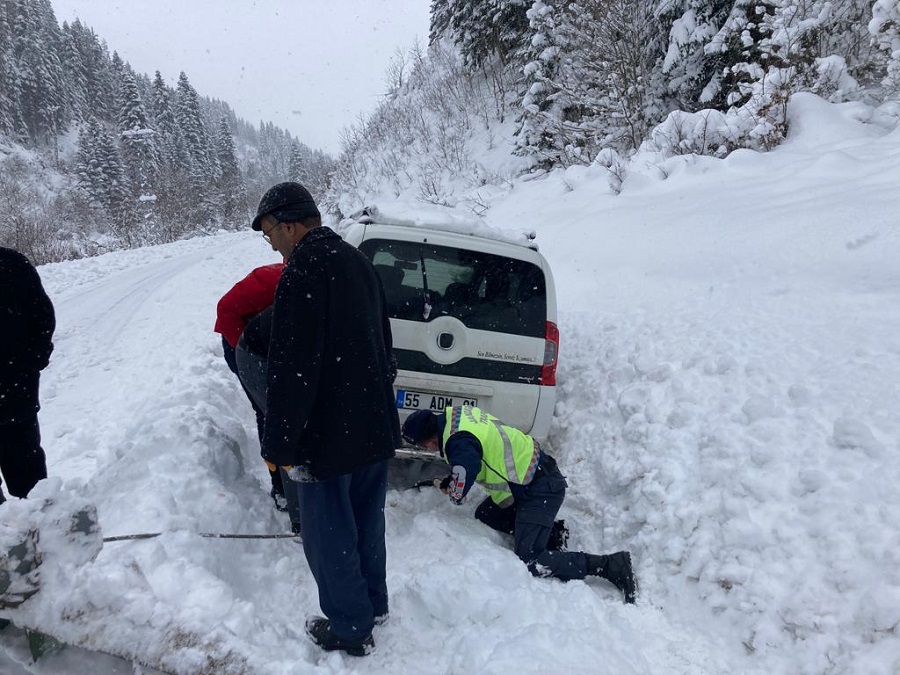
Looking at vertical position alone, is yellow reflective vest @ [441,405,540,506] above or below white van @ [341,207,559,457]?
below

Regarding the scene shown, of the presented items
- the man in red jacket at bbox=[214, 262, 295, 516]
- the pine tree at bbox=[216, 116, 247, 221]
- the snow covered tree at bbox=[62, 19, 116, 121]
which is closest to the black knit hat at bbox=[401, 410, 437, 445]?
the man in red jacket at bbox=[214, 262, 295, 516]

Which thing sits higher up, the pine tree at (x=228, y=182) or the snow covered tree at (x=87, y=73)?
the snow covered tree at (x=87, y=73)

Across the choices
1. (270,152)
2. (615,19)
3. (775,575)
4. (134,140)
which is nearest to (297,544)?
(775,575)

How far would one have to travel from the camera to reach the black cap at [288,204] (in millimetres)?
2240

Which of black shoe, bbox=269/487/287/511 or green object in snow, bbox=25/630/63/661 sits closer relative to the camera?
green object in snow, bbox=25/630/63/661

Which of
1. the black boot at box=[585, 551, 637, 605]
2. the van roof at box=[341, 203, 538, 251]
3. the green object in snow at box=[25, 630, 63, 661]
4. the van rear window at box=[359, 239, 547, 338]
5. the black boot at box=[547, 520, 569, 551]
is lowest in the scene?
the black boot at box=[547, 520, 569, 551]

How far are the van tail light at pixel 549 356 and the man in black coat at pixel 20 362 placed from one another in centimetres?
Answer: 309

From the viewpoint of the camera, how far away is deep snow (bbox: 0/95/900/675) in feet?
7.26

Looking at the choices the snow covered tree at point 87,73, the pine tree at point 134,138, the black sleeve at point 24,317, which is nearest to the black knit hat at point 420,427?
the black sleeve at point 24,317

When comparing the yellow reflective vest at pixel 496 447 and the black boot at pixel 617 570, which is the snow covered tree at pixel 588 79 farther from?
the black boot at pixel 617 570

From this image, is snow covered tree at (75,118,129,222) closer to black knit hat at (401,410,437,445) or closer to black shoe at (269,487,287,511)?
black shoe at (269,487,287,511)

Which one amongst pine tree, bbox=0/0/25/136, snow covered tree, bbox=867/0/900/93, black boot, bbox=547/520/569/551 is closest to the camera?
black boot, bbox=547/520/569/551

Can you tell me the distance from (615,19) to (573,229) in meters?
6.72

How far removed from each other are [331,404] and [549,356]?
7.01 ft
